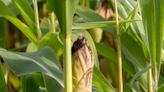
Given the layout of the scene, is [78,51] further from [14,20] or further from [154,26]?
[14,20]

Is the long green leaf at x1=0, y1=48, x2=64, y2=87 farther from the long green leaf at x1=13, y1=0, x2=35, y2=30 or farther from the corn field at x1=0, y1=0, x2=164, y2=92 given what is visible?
the long green leaf at x1=13, y1=0, x2=35, y2=30

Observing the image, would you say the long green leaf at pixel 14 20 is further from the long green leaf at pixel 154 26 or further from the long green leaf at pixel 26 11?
the long green leaf at pixel 154 26

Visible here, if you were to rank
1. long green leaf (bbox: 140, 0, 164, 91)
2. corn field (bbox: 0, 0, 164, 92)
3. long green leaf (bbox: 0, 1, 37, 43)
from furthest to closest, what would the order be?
long green leaf (bbox: 0, 1, 37, 43) → long green leaf (bbox: 140, 0, 164, 91) → corn field (bbox: 0, 0, 164, 92)

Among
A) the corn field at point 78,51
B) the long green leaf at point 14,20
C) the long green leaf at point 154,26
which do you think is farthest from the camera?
the long green leaf at point 14,20

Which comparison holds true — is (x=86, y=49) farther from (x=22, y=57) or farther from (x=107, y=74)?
(x=107, y=74)

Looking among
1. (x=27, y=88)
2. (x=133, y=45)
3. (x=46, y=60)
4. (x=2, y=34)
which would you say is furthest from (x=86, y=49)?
(x=2, y=34)

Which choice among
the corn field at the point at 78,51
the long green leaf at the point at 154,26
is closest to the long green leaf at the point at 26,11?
the corn field at the point at 78,51

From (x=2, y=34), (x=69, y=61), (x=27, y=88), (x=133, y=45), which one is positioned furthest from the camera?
(x=2, y=34)

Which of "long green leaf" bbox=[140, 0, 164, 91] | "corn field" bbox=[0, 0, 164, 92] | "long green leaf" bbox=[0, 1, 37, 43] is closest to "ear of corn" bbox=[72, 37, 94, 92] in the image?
"corn field" bbox=[0, 0, 164, 92]
